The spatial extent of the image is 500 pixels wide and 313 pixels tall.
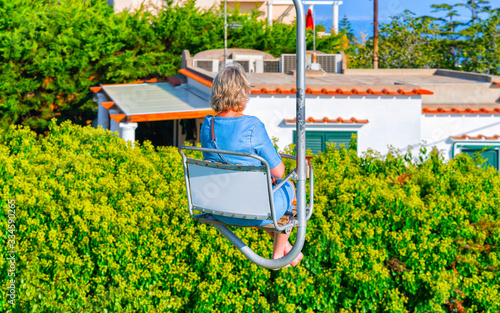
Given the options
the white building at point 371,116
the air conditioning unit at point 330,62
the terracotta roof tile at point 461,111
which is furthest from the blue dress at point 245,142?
the air conditioning unit at point 330,62

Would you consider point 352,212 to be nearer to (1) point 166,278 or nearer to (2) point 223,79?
(1) point 166,278

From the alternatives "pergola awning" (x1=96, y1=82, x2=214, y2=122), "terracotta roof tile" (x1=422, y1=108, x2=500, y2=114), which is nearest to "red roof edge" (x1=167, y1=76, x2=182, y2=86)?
"pergola awning" (x1=96, y1=82, x2=214, y2=122)

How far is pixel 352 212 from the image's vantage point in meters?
6.37

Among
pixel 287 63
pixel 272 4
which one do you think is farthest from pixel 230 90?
pixel 272 4

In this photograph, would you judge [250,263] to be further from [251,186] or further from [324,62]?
[324,62]

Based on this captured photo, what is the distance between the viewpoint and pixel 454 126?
49.5 ft

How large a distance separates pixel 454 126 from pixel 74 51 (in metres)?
12.9

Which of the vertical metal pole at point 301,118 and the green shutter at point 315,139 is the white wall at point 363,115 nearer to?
the green shutter at point 315,139

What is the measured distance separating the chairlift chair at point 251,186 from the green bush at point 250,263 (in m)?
2.54

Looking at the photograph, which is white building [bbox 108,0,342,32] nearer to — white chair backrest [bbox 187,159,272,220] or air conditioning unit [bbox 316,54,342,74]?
air conditioning unit [bbox 316,54,342,74]

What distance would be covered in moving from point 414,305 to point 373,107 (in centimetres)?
876

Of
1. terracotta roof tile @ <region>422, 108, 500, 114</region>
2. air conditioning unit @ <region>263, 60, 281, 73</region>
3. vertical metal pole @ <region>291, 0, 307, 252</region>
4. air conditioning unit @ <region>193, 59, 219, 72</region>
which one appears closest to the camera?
vertical metal pole @ <region>291, 0, 307, 252</region>

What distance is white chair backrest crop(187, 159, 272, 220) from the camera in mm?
3350

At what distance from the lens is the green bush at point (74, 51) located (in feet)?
66.7
